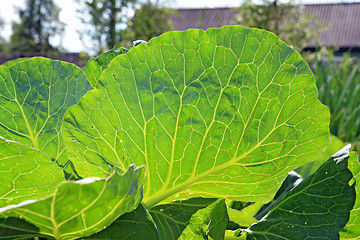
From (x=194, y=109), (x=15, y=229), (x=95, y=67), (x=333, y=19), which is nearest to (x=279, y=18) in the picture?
(x=95, y=67)

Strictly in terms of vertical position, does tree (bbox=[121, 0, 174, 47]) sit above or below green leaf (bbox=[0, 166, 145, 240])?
above

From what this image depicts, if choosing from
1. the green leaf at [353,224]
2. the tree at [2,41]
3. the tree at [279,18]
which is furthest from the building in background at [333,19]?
the green leaf at [353,224]

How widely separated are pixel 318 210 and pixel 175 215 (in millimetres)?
159

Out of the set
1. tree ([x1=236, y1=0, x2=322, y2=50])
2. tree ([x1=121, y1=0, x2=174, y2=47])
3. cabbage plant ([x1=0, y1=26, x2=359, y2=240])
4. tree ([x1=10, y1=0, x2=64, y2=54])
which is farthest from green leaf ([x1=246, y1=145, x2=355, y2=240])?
tree ([x1=10, y1=0, x2=64, y2=54])

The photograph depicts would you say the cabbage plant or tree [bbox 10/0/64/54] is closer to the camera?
the cabbage plant

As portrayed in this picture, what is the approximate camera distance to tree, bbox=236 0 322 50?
9.40m

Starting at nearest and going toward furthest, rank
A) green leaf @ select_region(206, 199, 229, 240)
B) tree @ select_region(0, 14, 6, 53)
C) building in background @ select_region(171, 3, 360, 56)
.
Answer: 1. green leaf @ select_region(206, 199, 229, 240)
2. building in background @ select_region(171, 3, 360, 56)
3. tree @ select_region(0, 14, 6, 53)

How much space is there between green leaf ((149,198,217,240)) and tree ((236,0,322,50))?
28.9 ft

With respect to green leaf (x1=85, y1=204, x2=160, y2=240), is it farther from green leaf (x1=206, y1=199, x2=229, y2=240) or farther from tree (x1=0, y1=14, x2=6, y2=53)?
tree (x1=0, y1=14, x2=6, y2=53)

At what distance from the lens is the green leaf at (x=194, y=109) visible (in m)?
0.39

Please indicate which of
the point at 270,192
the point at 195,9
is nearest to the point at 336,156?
the point at 270,192

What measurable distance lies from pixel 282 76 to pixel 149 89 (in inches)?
5.3

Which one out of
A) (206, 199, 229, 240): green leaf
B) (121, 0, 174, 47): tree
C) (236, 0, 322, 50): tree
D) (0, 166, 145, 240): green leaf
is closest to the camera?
(0, 166, 145, 240): green leaf

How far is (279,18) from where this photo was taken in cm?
967
